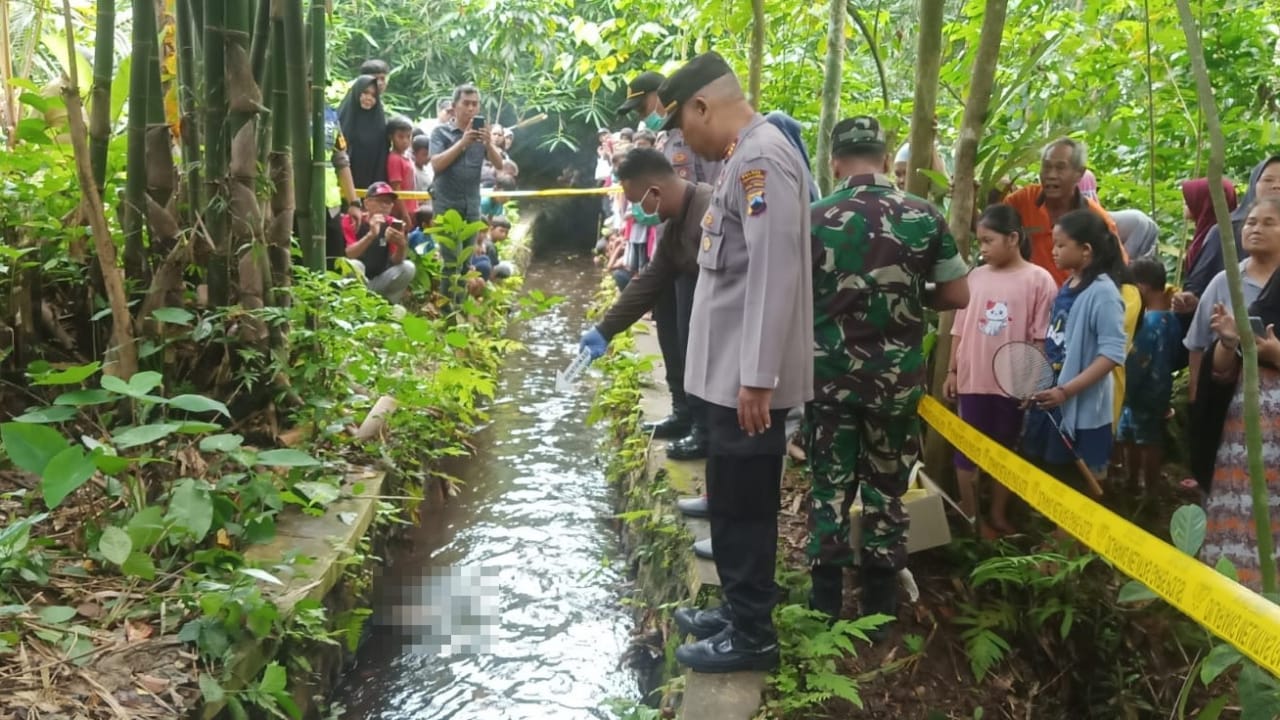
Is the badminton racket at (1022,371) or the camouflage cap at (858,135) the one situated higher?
the camouflage cap at (858,135)

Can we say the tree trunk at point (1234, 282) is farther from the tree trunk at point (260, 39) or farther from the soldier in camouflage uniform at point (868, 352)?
the tree trunk at point (260, 39)

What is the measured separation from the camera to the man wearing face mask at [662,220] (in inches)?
143

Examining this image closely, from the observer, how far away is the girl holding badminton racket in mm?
3268

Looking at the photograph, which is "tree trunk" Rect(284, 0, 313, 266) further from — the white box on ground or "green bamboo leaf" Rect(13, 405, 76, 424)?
the white box on ground

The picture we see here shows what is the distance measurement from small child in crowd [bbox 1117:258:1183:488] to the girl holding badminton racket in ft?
1.31

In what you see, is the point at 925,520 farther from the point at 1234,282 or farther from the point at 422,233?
the point at 422,233

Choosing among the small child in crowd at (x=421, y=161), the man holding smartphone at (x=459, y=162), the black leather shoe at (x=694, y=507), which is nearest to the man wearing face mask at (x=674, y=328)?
the black leather shoe at (x=694, y=507)

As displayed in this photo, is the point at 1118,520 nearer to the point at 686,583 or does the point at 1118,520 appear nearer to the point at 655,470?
the point at 686,583

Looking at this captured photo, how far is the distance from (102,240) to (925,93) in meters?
2.67

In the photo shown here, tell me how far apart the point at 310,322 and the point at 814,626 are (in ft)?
7.79

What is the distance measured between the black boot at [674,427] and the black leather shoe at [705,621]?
1822mm

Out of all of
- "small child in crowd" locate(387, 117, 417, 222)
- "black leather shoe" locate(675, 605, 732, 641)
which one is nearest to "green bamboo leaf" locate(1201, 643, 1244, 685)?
"black leather shoe" locate(675, 605, 732, 641)

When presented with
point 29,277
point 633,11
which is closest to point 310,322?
point 29,277

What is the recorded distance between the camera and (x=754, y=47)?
550 centimetres
